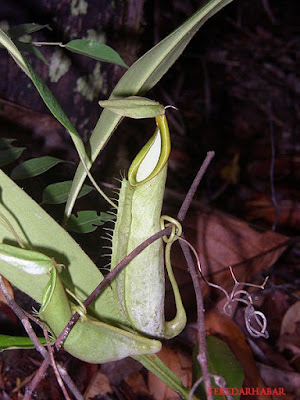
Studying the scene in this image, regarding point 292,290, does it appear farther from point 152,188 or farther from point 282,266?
point 152,188

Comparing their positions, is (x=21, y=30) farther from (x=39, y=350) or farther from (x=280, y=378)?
(x=280, y=378)

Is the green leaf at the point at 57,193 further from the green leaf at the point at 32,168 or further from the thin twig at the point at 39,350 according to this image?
the thin twig at the point at 39,350

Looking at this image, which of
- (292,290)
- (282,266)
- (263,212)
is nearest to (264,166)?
(263,212)

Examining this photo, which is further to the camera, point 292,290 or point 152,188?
point 292,290

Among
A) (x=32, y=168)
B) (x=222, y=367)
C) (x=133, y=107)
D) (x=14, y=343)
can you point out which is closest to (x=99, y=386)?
(x=222, y=367)

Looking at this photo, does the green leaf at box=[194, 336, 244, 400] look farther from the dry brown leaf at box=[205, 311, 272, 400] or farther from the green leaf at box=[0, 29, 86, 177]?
the green leaf at box=[0, 29, 86, 177]

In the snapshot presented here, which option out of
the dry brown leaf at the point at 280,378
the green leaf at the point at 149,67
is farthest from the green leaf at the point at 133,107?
the dry brown leaf at the point at 280,378
